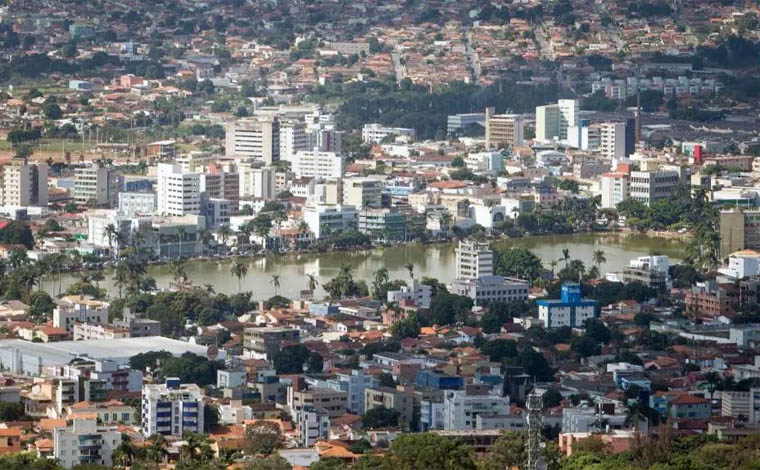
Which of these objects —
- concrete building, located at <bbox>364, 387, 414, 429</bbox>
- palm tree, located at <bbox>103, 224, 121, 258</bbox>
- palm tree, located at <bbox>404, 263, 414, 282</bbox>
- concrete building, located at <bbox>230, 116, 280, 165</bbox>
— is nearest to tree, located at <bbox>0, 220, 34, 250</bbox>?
palm tree, located at <bbox>103, 224, 121, 258</bbox>

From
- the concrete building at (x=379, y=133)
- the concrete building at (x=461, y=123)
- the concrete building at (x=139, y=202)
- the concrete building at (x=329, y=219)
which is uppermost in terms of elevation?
the concrete building at (x=461, y=123)

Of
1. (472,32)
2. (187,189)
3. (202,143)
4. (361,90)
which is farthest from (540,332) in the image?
(472,32)

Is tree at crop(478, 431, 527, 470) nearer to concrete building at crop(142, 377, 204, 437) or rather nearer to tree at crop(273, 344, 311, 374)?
concrete building at crop(142, 377, 204, 437)

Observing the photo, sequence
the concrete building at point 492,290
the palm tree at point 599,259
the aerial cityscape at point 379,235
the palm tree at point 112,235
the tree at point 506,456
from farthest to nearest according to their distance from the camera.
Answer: the palm tree at point 112,235 → the palm tree at point 599,259 → the concrete building at point 492,290 → the aerial cityscape at point 379,235 → the tree at point 506,456

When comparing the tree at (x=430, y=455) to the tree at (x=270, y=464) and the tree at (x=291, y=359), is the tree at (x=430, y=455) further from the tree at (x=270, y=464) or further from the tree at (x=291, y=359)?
the tree at (x=291, y=359)

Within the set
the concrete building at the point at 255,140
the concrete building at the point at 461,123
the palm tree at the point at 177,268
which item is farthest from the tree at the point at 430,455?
the concrete building at the point at 461,123

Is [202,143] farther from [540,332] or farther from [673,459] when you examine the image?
[673,459]
